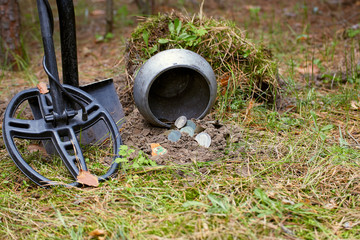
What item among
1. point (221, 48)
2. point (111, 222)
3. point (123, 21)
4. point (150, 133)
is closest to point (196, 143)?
point (150, 133)

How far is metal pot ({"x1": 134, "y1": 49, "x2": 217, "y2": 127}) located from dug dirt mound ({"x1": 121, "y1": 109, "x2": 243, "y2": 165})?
0.11 meters

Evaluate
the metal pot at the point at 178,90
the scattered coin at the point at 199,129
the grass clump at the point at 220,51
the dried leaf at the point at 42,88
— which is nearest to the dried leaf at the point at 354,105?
the grass clump at the point at 220,51

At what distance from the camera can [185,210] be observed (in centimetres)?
186

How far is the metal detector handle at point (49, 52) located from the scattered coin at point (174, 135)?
0.72 meters

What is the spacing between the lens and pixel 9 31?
4.15 metres

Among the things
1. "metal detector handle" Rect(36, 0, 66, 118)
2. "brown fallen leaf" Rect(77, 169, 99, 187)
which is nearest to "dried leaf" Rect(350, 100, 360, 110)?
"brown fallen leaf" Rect(77, 169, 99, 187)

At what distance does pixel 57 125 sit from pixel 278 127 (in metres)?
1.60

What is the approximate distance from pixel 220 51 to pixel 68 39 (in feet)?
4.20

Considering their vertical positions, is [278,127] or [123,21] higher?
[123,21]

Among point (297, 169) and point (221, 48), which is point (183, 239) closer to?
point (297, 169)

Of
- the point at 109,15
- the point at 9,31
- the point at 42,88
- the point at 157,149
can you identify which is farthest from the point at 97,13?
the point at 157,149

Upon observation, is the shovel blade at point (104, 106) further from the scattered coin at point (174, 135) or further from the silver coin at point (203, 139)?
the silver coin at point (203, 139)

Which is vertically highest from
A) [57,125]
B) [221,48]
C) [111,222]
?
[221,48]

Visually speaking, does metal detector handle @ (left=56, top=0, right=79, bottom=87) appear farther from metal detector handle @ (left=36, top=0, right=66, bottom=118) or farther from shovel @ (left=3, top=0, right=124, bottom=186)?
metal detector handle @ (left=36, top=0, right=66, bottom=118)
